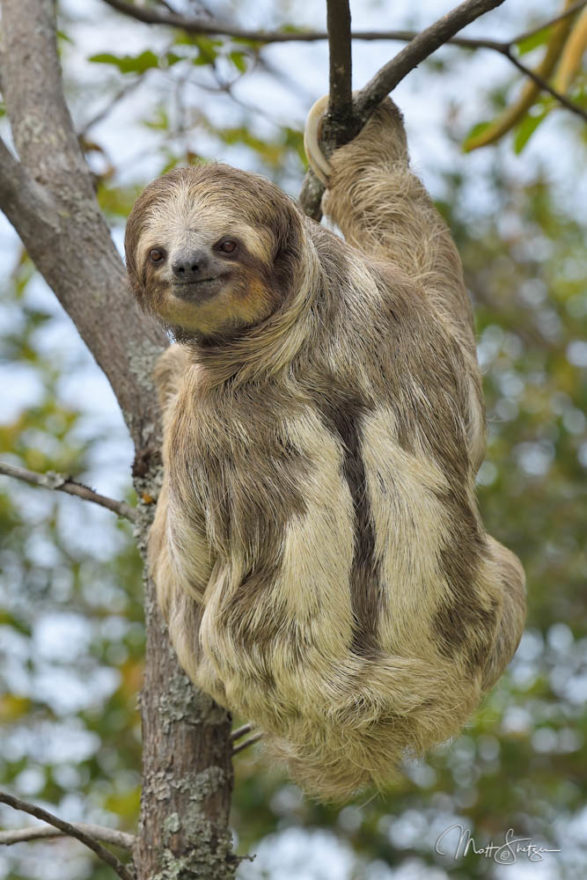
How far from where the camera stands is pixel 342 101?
19.6 ft

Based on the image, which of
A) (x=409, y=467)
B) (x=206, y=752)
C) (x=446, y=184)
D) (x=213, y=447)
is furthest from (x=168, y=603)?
(x=446, y=184)

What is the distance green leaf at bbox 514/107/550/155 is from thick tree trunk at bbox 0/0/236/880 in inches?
123

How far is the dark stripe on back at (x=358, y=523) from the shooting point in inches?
200

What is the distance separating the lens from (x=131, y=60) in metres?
7.36

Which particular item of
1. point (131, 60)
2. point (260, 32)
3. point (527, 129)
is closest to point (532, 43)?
point (527, 129)

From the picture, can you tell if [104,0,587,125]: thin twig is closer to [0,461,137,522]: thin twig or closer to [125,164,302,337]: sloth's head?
[125,164,302,337]: sloth's head

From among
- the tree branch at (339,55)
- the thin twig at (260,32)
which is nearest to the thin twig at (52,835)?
the tree branch at (339,55)

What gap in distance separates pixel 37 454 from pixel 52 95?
4228mm

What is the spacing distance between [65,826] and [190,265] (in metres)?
2.86

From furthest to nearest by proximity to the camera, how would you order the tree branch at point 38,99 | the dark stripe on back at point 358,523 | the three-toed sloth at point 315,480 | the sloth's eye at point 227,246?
1. the tree branch at point 38,99
2. the dark stripe on back at point 358,523
3. the three-toed sloth at point 315,480
4. the sloth's eye at point 227,246

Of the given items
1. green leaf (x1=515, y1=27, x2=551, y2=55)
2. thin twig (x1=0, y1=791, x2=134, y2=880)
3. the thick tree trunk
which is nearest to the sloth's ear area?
the thick tree trunk

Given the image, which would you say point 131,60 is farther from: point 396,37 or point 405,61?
point 405,61

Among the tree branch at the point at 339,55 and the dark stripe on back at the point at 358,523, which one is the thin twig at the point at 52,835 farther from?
the tree branch at the point at 339,55

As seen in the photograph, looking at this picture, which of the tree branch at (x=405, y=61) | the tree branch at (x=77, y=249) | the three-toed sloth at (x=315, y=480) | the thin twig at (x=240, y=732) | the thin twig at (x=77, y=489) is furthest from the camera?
the tree branch at (x=77, y=249)
